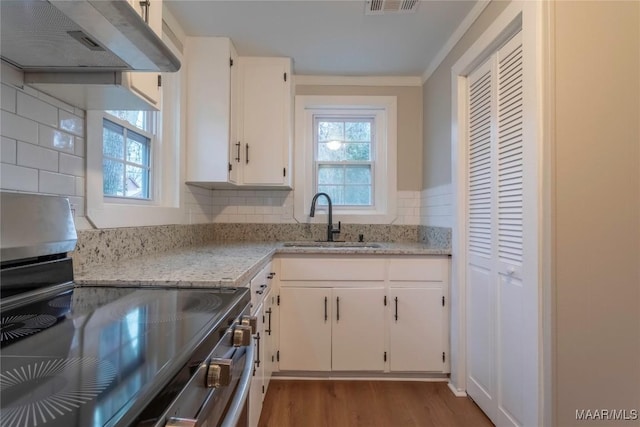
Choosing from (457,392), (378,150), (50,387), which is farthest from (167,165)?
(457,392)

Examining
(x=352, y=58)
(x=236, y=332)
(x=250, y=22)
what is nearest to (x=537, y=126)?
(x=236, y=332)

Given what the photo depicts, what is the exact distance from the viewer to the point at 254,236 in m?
2.81

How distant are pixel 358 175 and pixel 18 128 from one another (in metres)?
2.31

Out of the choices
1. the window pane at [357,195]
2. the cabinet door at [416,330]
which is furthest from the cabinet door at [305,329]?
the window pane at [357,195]

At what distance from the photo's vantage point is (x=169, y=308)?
34.1 inches

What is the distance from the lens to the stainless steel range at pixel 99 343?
45 centimetres

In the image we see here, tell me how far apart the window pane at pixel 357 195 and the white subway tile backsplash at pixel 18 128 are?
2193 mm

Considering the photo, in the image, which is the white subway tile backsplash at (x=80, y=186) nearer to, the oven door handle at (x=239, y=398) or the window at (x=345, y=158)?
the oven door handle at (x=239, y=398)

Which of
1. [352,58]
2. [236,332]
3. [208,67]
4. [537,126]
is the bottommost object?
[236,332]

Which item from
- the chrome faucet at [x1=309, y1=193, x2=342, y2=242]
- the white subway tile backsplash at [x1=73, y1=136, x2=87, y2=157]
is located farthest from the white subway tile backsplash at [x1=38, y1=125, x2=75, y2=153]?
the chrome faucet at [x1=309, y1=193, x2=342, y2=242]

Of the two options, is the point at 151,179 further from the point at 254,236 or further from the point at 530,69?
the point at 530,69

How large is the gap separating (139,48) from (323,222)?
205 centimetres

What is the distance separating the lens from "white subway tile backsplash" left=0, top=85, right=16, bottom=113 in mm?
997

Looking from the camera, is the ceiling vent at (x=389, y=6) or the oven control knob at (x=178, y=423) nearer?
the oven control knob at (x=178, y=423)
